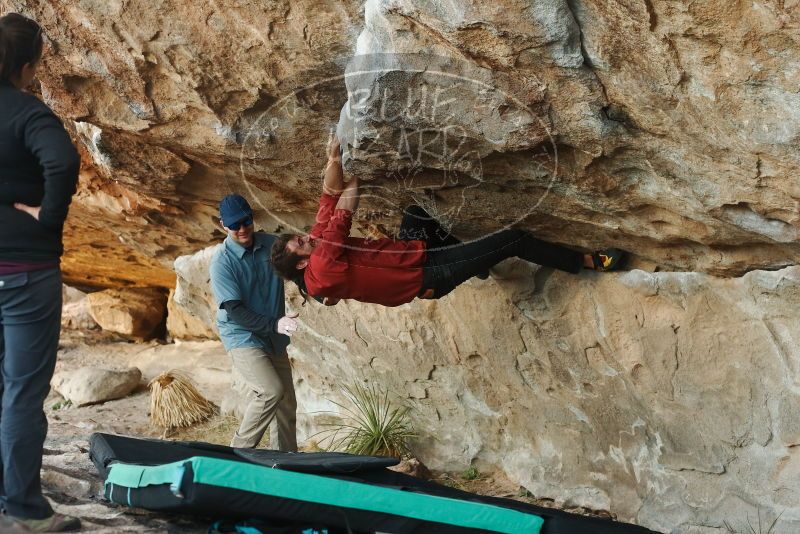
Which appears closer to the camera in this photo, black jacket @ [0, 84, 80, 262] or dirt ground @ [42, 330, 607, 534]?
black jacket @ [0, 84, 80, 262]

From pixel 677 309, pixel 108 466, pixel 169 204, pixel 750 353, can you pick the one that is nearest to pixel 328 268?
pixel 108 466

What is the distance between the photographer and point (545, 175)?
429cm

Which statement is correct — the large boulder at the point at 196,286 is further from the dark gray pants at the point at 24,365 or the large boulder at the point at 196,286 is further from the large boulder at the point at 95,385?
the dark gray pants at the point at 24,365

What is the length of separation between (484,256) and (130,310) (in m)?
6.96

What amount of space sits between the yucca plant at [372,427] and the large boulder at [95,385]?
122 inches

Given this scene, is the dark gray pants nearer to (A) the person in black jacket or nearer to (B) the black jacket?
(A) the person in black jacket

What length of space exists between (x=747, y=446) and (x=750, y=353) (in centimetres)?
50

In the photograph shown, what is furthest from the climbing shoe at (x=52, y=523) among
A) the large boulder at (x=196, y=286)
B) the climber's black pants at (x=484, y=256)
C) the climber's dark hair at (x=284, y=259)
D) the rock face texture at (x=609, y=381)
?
the large boulder at (x=196, y=286)

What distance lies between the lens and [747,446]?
4.67 metres

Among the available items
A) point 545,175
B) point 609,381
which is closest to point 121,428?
point 609,381

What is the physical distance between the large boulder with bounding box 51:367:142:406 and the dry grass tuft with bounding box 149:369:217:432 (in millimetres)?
1117

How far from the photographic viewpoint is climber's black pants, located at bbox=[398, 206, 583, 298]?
4867 millimetres

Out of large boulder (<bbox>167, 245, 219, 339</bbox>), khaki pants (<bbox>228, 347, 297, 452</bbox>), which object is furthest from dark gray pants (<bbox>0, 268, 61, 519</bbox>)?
large boulder (<bbox>167, 245, 219, 339</bbox>)

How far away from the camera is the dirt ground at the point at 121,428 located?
153 inches
